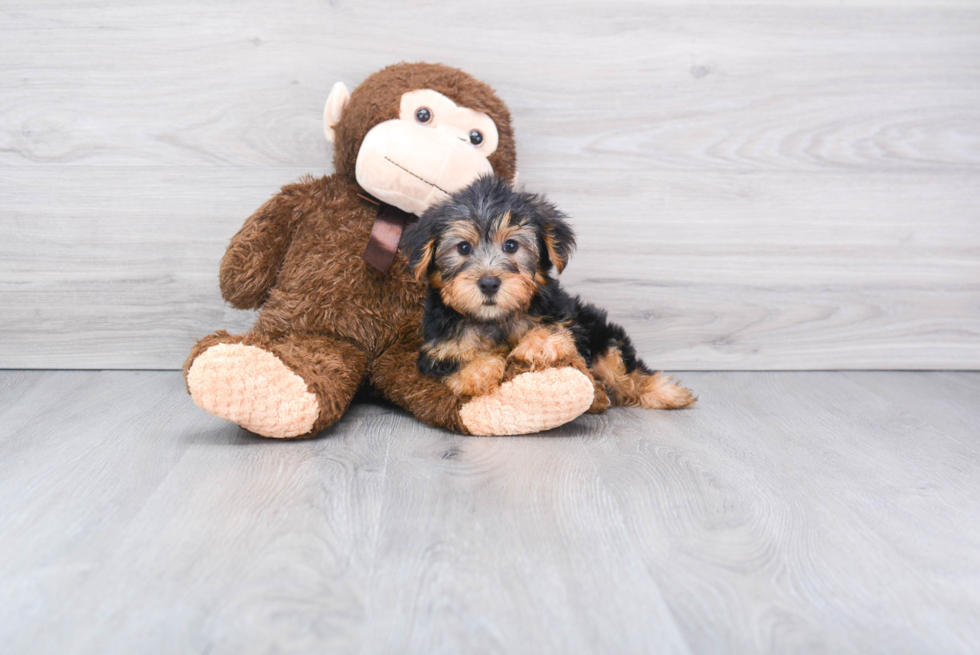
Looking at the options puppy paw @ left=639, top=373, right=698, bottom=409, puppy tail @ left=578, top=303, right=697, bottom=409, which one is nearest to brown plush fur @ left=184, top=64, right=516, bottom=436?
puppy tail @ left=578, top=303, right=697, bottom=409

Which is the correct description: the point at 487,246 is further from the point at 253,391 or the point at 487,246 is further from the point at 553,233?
the point at 253,391

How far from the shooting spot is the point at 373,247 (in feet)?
6.36

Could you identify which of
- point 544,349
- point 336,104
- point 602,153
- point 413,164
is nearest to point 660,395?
point 544,349

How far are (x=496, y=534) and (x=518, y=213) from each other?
2.35ft

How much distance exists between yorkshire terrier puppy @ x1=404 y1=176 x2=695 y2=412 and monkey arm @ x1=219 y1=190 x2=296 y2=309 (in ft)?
1.60

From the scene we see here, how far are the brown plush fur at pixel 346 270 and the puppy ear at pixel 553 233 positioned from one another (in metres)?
0.39

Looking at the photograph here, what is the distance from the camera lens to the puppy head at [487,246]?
161 cm

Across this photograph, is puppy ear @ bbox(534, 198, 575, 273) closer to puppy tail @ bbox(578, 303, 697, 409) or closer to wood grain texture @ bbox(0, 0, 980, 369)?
puppy tail @ bbox(578, 303, 697, 409)

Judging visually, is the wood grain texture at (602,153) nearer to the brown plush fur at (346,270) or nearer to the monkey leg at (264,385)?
the brown plush fur at (346,270)

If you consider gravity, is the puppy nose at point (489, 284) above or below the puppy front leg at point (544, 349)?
above

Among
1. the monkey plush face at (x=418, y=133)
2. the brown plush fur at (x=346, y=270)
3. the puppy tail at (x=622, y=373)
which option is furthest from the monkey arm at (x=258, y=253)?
the puppy tail at (x=622, y=373)

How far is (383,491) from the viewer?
1.43 meters

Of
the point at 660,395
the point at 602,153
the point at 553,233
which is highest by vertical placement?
the point at 602,153

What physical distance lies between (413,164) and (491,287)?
45cm
